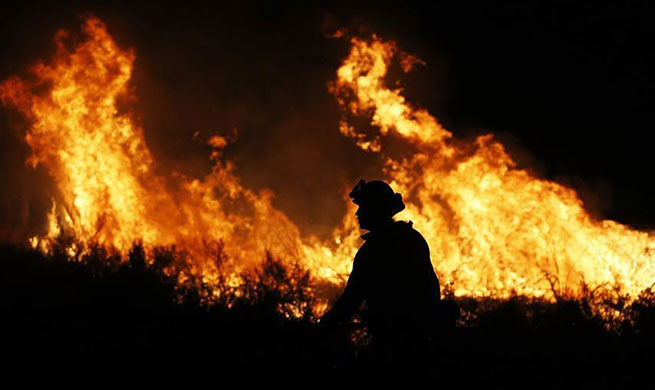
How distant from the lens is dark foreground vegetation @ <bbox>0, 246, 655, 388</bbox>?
4.57m

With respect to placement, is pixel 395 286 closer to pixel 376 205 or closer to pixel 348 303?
pixel 348 303

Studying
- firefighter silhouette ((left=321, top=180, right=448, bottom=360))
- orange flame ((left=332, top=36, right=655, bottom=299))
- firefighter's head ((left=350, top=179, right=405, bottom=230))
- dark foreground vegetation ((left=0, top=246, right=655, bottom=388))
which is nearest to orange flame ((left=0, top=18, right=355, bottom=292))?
dark foreground vegetation ((left=0, top=246, right=655, bottom=388))

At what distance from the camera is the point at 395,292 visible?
3.19m

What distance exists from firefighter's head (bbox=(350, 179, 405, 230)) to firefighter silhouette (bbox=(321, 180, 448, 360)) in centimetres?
10

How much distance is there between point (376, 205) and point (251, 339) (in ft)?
10.6

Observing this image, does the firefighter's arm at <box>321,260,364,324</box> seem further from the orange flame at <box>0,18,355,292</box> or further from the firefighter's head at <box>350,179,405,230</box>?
A: the orange flame at <box>0,18,355,292</box>

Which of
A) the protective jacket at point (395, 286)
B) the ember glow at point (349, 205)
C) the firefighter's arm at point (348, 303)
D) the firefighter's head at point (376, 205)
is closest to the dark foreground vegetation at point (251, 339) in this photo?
the firefighter's arm at point (348, 303)

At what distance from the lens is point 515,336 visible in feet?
21.3

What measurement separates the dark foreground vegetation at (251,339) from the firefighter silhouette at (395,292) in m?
0.18

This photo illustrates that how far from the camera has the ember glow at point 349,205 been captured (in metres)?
8.52

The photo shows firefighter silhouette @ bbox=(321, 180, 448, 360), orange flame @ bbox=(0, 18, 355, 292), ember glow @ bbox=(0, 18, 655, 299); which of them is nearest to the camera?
firefighter silhouette @ bbox=(321, 180, 448, 360)

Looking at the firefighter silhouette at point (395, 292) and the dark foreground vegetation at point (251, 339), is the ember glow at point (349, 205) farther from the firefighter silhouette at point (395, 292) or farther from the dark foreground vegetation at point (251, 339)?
the firefighter silhouette at point (395, 292)

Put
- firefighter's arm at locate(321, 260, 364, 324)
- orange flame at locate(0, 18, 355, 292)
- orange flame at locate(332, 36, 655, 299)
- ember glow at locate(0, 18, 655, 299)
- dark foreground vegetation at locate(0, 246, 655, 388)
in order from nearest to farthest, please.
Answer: firefighter's arm at locate(321, 260, 364, 324) < dark foreground vegetation at locate(0, 246, 655, 388) < orange flame at locate(332, 36, 655, 299) < ember glow at locate(0, 18, 655, 299) < orange flame at locate(0, 18, 355, 292)

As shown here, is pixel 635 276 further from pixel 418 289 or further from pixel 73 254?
pixel 73 254
